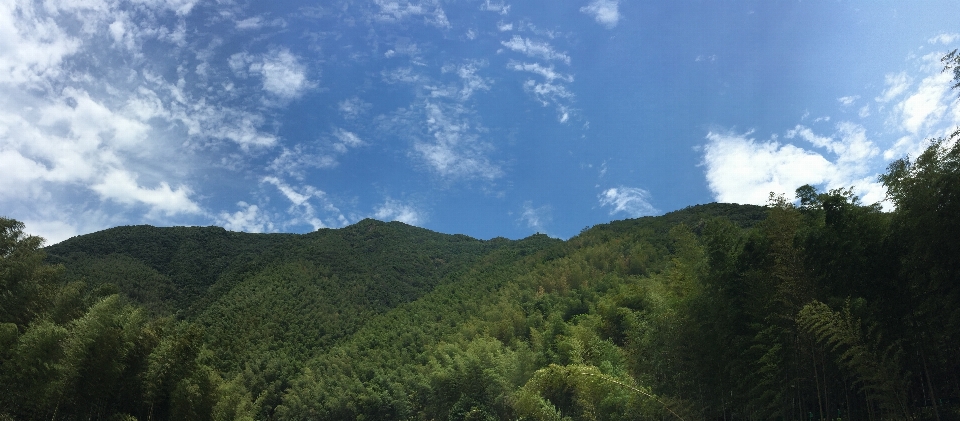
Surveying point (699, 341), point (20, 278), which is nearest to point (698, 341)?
point (699, 341)

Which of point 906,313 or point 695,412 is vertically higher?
point 906,313

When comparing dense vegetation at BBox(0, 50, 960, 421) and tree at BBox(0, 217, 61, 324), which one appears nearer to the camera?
dense vegetation at BBox(0, 50, 960, 421)

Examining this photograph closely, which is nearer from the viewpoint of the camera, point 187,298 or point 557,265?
point 557,265

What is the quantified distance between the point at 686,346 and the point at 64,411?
15397 mm

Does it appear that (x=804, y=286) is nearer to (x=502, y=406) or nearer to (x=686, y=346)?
(x=686, y=346)

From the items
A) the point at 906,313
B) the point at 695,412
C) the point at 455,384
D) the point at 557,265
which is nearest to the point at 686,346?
the point at 695,412

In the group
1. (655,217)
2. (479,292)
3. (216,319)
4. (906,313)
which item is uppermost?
(655,217)

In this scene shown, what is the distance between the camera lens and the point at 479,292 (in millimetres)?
58375

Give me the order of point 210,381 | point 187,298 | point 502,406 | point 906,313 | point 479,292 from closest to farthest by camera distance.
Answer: point 906,313 < point 210,381 < point 502,406 < point 479,292 < point 187,298

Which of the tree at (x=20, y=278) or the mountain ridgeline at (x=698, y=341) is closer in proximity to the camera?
the mountain ridgeline at (x=698, y=341)

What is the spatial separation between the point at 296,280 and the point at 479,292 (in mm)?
24683

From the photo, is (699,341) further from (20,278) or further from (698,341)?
(20,278)

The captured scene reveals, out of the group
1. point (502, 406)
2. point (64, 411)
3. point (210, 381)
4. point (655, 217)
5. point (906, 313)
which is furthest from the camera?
point (655, 217)

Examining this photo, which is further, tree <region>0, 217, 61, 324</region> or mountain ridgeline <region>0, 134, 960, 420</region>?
tree <region>0, 217, 61, 324</region>
